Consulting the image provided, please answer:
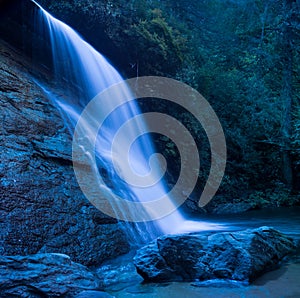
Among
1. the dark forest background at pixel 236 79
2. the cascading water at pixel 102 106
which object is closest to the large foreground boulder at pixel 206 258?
the cascading water at pixel 102 106

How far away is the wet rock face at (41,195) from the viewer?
10.8ft

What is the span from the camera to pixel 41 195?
3.70 metres

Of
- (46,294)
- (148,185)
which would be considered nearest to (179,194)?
(148,185)

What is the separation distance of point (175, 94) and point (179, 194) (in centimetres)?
343

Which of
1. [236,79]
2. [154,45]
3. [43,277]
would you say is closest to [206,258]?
[43,277]

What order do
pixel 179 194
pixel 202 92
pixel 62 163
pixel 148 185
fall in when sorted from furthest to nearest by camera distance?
pixel 202 92
pixel 179 194
pixel 148 185
pixel 62 163

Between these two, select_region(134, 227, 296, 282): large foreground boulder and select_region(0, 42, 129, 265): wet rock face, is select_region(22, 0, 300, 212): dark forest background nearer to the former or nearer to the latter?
select_region(0, 42, 129, 265): wet rock face

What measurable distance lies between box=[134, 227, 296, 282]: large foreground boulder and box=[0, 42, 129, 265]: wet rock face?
0.79 meters

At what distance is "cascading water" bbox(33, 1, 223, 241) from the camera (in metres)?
5.65

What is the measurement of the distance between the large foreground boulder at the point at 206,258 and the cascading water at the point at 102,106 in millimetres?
1799

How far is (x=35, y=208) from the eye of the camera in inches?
139

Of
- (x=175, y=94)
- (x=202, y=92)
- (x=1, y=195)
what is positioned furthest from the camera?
(x=202, y=92)

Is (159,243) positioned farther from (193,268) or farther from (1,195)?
(1,195)

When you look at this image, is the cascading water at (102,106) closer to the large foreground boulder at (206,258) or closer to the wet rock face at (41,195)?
the wet rock face at (41,195)
